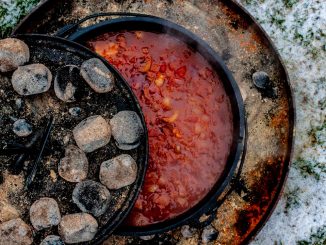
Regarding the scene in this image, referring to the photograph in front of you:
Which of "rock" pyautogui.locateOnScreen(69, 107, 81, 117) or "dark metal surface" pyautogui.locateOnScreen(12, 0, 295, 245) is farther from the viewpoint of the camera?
"dark metal surface" pyautogui.locateOnScreen(12, 0, 295, 245)

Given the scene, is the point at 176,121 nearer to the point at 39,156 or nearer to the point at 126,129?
the point at 126,129

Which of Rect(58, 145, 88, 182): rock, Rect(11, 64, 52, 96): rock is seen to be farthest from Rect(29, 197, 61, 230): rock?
Rect(11, 64, 52, 96): rock

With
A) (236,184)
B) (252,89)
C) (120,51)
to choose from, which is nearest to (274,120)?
(252,89)

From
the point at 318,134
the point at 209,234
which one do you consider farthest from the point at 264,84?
the point at 209,234

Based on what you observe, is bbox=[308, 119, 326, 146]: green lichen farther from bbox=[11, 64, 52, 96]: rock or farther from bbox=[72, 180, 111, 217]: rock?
bbox=[11, 64, 52, 96]: rock

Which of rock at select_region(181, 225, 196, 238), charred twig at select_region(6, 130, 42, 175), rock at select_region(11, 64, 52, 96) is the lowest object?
rock at select_region(181, 225, 196, 238)

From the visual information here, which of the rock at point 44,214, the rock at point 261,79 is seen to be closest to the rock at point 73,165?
the rock at point 44,214

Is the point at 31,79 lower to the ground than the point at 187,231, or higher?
higher
